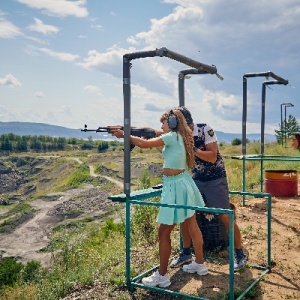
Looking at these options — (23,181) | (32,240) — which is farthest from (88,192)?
(23,181)

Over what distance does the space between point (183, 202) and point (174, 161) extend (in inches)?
16.8

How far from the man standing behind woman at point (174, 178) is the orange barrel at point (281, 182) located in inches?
214

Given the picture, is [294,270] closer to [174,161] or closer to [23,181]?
[174,161]

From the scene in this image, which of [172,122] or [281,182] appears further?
[281,182]

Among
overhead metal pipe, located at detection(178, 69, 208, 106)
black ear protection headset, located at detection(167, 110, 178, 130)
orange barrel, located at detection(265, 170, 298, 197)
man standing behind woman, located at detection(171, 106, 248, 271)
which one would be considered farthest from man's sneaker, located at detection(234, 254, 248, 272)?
orange barrel, located at detection(265, 170, 298, 197)

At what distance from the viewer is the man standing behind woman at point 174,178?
4.19 metres

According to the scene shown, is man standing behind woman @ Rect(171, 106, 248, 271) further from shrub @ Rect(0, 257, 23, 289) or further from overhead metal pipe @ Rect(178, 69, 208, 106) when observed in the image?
shrub @ Rect(0, 257, 23, 289)

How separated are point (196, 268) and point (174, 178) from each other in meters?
1.14

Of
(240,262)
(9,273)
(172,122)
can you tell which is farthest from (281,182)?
(9,273)

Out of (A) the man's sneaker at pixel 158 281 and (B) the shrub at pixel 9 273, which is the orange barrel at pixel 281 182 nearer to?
(A) the man's sneaker at pixel 158 281

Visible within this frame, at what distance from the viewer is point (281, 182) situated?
367 inches

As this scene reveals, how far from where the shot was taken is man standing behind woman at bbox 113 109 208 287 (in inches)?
165

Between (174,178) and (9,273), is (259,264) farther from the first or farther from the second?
(9,273)

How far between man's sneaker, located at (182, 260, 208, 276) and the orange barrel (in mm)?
5101
